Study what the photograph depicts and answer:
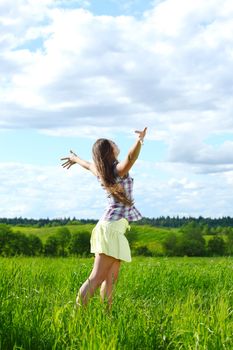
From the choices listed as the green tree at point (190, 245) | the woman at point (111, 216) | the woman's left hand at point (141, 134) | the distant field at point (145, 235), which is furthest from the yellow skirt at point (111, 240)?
the distant field at point (145, 235)

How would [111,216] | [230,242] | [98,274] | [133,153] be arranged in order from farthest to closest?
[230,242] < [111,216] < [98,274] < [133,153]

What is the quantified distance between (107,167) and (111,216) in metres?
0.53

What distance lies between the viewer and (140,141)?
22.8 feet

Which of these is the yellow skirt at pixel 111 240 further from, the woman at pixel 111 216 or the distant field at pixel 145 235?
the distant field at pixel 145 235

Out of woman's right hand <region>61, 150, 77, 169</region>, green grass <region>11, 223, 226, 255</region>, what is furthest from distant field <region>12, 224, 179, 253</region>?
woman's right hand <region>61, 150, 77, 169</region>

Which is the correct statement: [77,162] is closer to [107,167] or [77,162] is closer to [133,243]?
[107,167]

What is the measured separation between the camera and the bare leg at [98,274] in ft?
22.9

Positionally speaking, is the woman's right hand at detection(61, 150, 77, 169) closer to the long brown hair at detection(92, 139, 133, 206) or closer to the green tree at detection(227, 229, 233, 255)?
the long brown hair at detection(92, 139, 133, 206)

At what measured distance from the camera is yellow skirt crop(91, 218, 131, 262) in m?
7.17

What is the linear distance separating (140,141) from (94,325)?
2.42 m

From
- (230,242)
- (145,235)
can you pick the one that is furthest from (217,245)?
(145,235)

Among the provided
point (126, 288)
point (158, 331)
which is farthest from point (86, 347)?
point (126, 288)

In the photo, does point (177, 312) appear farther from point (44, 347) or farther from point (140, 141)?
point (140, 141)

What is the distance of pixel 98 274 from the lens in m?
7.11
